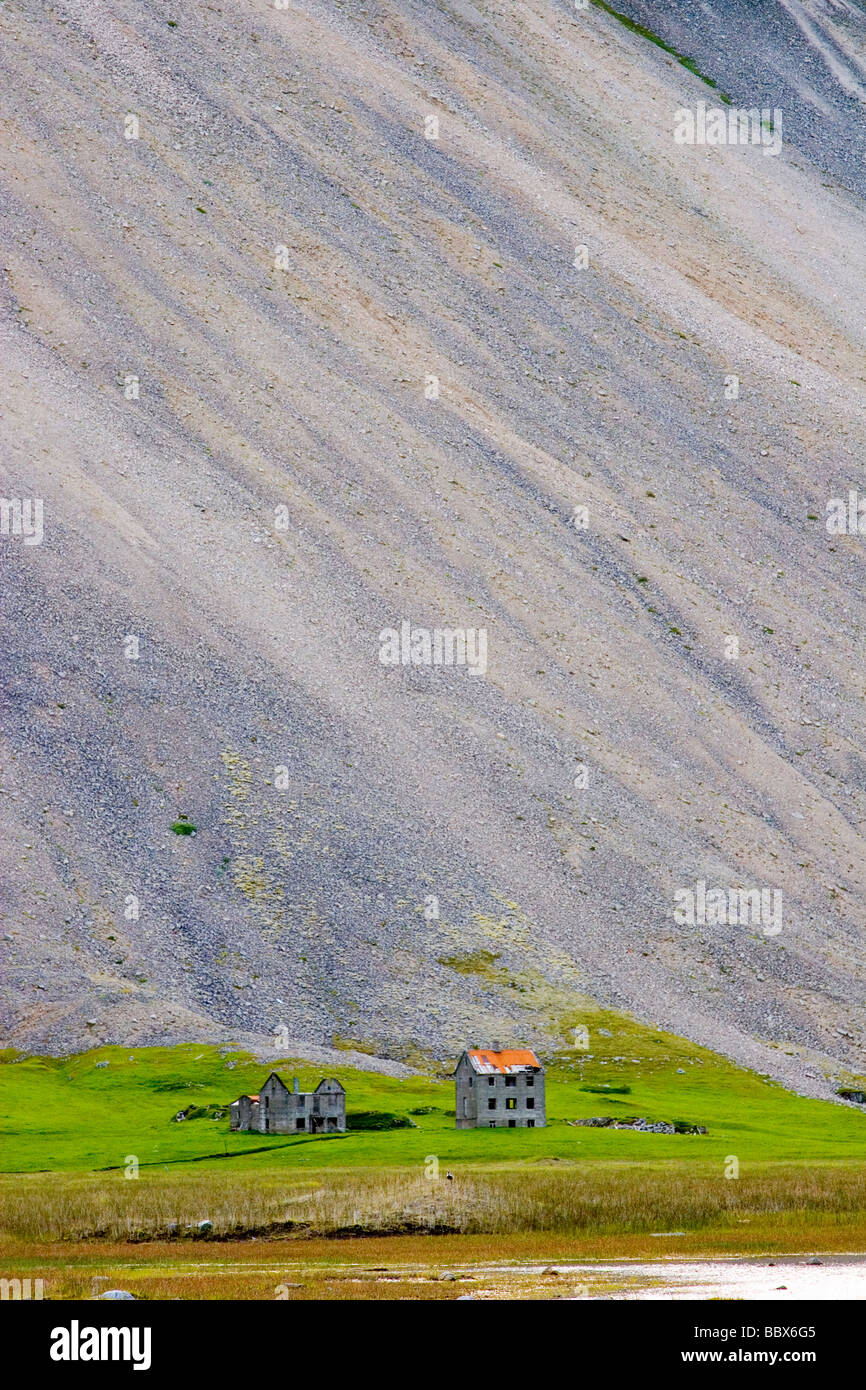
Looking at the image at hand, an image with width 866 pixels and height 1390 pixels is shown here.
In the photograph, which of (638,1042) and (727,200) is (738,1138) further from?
(727,200)

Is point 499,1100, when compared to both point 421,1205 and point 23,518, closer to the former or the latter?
point 421,1205

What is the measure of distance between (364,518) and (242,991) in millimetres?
37803

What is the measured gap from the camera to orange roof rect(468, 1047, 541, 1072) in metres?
60.0

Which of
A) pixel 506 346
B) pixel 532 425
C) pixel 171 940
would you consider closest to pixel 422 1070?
pixel 171 940

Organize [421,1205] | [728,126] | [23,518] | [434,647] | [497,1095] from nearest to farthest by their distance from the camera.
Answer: [421,1205]
[497,1095]
[23,518]
[434,647]
[728,126]

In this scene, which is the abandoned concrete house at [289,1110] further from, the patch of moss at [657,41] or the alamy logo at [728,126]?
the patch of moss at [657,41]

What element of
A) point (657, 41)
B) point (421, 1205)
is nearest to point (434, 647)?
point (421, 1205)

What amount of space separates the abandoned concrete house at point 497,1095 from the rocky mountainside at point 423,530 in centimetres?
1319

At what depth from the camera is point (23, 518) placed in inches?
3688

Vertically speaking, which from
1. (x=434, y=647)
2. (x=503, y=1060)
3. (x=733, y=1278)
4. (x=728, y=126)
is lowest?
(x=733, y=1278)

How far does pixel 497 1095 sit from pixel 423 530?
165 ft

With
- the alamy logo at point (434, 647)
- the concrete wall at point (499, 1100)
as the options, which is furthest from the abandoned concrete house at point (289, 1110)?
the alamy logo at point (434, 647)
